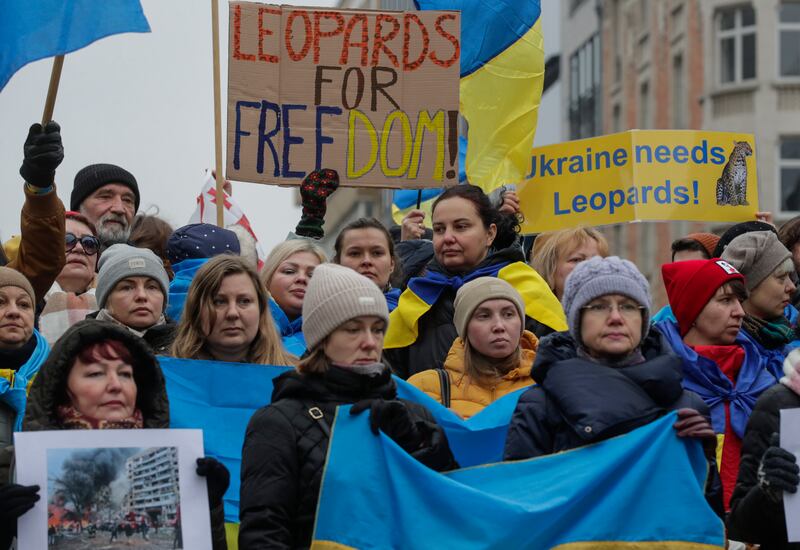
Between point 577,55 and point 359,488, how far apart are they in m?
46.1

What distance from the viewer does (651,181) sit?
1107cm

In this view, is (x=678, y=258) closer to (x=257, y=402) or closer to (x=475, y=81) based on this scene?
(x=475, y=81)

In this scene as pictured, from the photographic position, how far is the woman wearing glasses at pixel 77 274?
834cm

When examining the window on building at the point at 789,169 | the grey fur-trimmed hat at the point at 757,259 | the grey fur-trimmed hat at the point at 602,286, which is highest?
the window on building at the point at 789,169

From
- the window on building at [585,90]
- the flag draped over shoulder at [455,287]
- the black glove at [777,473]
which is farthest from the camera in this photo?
the window on building at [585,90]

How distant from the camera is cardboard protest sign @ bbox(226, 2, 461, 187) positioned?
9.59 m

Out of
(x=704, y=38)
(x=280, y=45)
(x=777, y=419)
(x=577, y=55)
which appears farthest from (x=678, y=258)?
(x=577, y=55)

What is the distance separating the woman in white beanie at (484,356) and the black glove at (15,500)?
207 cm

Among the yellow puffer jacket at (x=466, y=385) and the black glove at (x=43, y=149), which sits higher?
the black glove at (x=43, y=149)

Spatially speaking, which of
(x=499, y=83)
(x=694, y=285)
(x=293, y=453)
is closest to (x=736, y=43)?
(x=499, y=83)

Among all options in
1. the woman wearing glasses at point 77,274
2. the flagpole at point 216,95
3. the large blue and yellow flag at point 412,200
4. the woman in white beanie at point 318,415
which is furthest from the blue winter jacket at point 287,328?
the large blue and yellow flag at point 412,200

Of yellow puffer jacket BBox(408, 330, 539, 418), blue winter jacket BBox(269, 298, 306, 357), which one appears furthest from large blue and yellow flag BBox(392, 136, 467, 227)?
yellow puffer jacket BBox(408, 330, 539, 418)

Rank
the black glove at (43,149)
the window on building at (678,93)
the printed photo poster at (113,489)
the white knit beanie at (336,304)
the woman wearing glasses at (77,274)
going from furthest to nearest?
the window on building at (678,93) < the woman wearing glasses at (77,274) < the black glove at (43,149) < the white knit beanie at (336,304) < the printed photo poster at (113,489)

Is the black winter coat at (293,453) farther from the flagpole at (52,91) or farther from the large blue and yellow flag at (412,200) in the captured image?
the large blue and yellow flag at (412,200)
